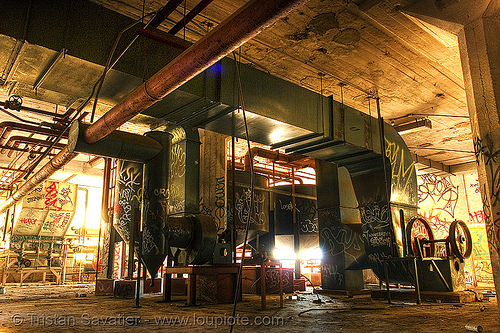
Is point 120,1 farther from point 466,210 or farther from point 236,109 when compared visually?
point 466,210

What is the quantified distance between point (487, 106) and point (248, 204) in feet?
24.2

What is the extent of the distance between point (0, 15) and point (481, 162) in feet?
17.6

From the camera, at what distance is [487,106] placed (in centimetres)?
388

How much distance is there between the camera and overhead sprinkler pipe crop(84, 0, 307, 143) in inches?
99.0

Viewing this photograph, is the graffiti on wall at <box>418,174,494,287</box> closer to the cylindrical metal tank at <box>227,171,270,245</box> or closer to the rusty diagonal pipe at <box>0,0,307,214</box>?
the cylindrical metal tank at <box>227,171,270,245</box>

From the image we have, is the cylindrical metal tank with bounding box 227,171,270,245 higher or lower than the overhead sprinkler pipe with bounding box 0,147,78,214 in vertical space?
lower

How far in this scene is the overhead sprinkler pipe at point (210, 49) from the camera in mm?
2514

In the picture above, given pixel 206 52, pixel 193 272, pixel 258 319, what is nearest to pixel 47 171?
pixel 193 272

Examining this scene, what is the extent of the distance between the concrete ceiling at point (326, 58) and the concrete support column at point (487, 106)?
142 centimetres

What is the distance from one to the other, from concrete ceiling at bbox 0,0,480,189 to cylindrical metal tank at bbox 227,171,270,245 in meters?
3.47

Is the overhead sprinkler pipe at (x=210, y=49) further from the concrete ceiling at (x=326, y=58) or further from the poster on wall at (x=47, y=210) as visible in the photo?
the poster on wall at (x=47, y=210)

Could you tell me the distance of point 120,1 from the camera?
17.5ft

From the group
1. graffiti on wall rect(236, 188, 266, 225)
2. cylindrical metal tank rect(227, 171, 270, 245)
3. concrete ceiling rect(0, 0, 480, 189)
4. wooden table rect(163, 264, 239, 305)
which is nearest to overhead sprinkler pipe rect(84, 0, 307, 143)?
concrete ceiling rect(0, 0, 480, 189)

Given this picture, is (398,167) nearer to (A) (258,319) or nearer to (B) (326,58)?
(B) (326,58)
